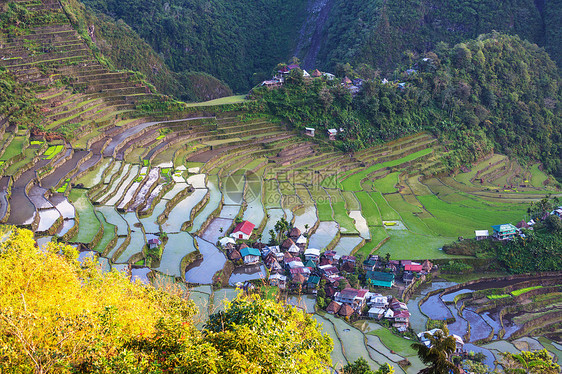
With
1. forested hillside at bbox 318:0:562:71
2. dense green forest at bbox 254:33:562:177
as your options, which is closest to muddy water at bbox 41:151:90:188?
dense green forest at bbox 254:33:562:177

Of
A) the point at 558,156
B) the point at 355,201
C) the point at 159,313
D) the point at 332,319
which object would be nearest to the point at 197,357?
the point at 159,313

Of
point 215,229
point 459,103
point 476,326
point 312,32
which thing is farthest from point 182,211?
point 312,32

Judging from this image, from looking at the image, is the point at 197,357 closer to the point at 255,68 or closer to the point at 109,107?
the point at 109,107

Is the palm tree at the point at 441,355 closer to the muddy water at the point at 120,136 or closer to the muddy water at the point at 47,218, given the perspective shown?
the muddy water at the point at 47,218

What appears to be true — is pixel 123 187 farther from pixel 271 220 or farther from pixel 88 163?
pixel 271 220

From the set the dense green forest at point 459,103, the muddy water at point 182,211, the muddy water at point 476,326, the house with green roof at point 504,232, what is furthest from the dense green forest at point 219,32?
the muddy water at point 476,326
